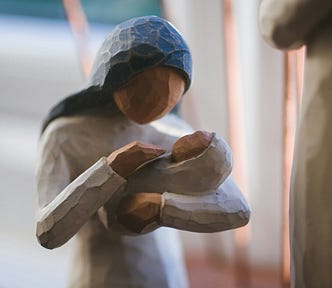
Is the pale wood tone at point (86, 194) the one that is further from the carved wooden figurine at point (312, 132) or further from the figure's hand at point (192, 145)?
the carved wooden figurine at point (312, 132)

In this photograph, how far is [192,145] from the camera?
68 centimetres

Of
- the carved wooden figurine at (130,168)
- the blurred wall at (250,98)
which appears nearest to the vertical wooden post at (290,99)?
the blurred wall at (250,98)

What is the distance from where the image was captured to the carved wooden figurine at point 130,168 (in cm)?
66

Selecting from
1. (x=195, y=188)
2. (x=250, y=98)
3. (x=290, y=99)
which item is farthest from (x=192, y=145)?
(x=250, y=98)

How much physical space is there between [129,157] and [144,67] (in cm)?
8

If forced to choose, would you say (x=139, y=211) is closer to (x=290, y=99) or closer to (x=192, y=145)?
(x=192, y=145)

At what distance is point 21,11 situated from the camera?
1326 millimetres

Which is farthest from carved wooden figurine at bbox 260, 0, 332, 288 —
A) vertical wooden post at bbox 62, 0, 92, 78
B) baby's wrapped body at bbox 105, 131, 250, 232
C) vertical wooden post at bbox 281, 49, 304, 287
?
vertical wooden post at bbox 62, 0, 92, 78

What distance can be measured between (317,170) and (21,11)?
831 mm

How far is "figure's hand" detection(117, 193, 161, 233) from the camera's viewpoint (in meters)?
0.67

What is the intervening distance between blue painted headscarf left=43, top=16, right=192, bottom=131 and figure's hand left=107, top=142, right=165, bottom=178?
61 millimetres

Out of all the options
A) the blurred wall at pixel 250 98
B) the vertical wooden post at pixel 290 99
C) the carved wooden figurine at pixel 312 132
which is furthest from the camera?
the blurred wall at pixel 250 98

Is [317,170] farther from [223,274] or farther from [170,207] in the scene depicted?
[223,274]

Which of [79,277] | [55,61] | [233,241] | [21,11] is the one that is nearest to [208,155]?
[79,277]
